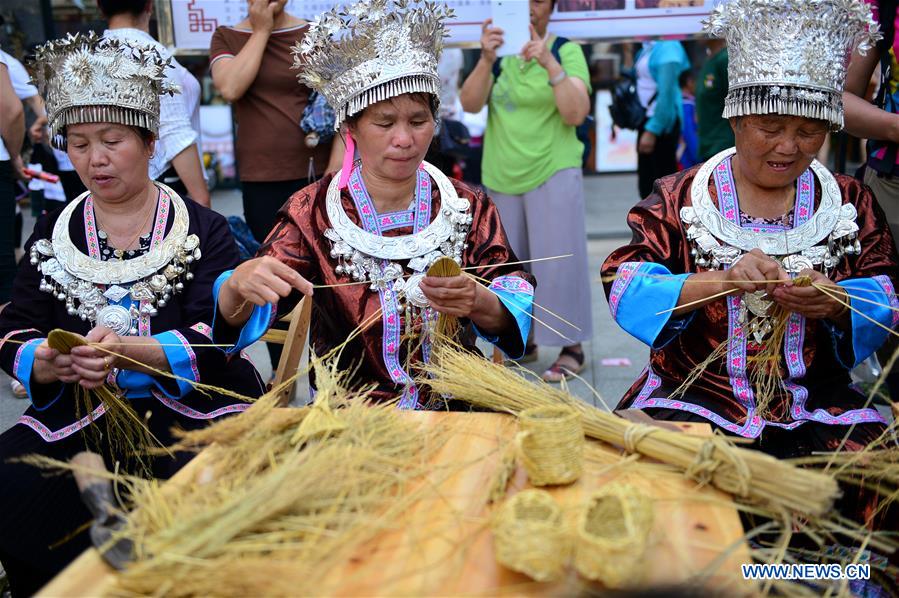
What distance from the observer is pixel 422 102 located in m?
2.46

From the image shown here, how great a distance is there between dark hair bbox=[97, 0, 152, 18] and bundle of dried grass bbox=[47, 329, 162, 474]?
Result: 1.97 metres

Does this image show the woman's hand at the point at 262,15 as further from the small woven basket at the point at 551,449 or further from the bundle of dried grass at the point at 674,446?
the small woven basket at the point at 551,449

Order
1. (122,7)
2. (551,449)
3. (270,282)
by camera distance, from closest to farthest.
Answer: (551,449) → (270,282) → (122,7)

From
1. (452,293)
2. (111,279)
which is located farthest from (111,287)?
(452,293)

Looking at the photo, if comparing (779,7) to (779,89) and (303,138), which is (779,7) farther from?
(303,138)

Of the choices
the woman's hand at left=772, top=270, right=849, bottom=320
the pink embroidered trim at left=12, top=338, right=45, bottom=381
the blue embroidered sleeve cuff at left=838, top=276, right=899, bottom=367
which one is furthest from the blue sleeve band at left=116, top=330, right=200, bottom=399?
the blue embroidered sleeve cuff at left=838, top=276, right=899, bottom=367

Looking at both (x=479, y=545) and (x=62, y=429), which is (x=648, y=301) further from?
(x=62, y=429)

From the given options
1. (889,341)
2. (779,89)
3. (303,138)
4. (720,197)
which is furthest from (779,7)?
(303,138)

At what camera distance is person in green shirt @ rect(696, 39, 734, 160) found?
579 cm

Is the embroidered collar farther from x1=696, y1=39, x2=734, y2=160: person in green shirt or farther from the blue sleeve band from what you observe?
x1=696, y1=39, x2=734, y2=160: person in green shirt

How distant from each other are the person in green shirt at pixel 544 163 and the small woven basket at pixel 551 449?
2676mm

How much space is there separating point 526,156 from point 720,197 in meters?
2.03

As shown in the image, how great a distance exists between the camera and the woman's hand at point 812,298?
2.14 m

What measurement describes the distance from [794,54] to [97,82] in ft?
5.92
